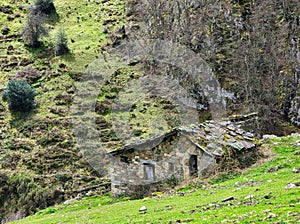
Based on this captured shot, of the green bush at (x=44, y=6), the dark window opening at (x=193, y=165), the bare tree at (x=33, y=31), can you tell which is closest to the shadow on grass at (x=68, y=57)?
the bare tree at (x=33, y=31)

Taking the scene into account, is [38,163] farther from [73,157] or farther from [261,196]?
[261,196]

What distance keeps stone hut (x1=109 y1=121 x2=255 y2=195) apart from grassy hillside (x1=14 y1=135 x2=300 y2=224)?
95cm

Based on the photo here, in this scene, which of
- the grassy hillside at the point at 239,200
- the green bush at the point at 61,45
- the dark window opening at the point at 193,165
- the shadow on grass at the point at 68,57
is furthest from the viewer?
the green bush at the point at 61,45

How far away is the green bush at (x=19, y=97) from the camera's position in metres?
Result: 44.4

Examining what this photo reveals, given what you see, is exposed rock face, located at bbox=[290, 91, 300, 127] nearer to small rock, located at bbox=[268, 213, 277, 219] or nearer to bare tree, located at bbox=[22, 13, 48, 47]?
small rock, located at bbox=[268, 213, 277, 219]

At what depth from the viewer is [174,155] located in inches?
679

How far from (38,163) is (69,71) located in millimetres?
21650

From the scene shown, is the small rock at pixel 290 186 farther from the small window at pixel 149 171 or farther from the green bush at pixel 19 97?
the green bush at pixel 19 97

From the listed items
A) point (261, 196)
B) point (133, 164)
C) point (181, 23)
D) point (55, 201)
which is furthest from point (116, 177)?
point (181, 23)

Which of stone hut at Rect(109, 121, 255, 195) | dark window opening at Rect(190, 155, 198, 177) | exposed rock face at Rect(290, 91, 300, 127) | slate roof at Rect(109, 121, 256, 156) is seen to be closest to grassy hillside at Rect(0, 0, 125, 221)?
stone hut at Rect(109, 121, 255, 195)

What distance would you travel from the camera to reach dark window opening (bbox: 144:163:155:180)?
17614mm

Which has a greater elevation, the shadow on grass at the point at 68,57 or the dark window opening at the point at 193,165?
the shadow on grass at the point at 68,57

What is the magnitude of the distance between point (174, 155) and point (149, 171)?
1670 mm

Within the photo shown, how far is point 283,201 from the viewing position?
8.60 meters
